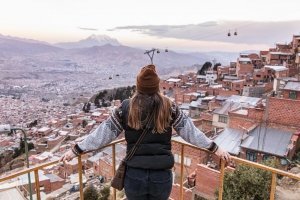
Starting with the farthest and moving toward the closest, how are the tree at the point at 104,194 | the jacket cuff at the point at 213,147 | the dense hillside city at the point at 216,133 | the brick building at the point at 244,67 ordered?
the brick building at the point at 244,67 → the tree at the point at 104,194 → the dense hillside city at the point at 216,133 → the jacket cuff at the point at 213,147

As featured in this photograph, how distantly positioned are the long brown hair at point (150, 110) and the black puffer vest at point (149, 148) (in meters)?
0.07

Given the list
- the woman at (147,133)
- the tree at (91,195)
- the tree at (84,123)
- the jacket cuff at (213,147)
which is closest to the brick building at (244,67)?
the tree at (84,123)

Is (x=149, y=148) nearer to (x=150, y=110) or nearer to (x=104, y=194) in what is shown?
(x=150, y=110)

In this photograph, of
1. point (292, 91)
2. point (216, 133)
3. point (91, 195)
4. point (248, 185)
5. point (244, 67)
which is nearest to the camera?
point (248, 185)

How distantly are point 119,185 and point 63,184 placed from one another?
78.7 feet

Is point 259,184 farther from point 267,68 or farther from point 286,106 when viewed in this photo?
point 267,68

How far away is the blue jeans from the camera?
2463mm

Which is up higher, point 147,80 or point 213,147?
A: point 147,80

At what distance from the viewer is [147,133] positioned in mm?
2439

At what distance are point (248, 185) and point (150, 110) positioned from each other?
736 cm

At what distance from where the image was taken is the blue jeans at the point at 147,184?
246 cm

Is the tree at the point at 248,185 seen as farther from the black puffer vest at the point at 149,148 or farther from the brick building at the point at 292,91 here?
the brick building at the point at 292,91

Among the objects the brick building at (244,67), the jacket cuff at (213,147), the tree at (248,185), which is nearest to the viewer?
the jacket cuff at (213,147)

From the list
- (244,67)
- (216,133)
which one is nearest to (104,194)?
(216,133)
